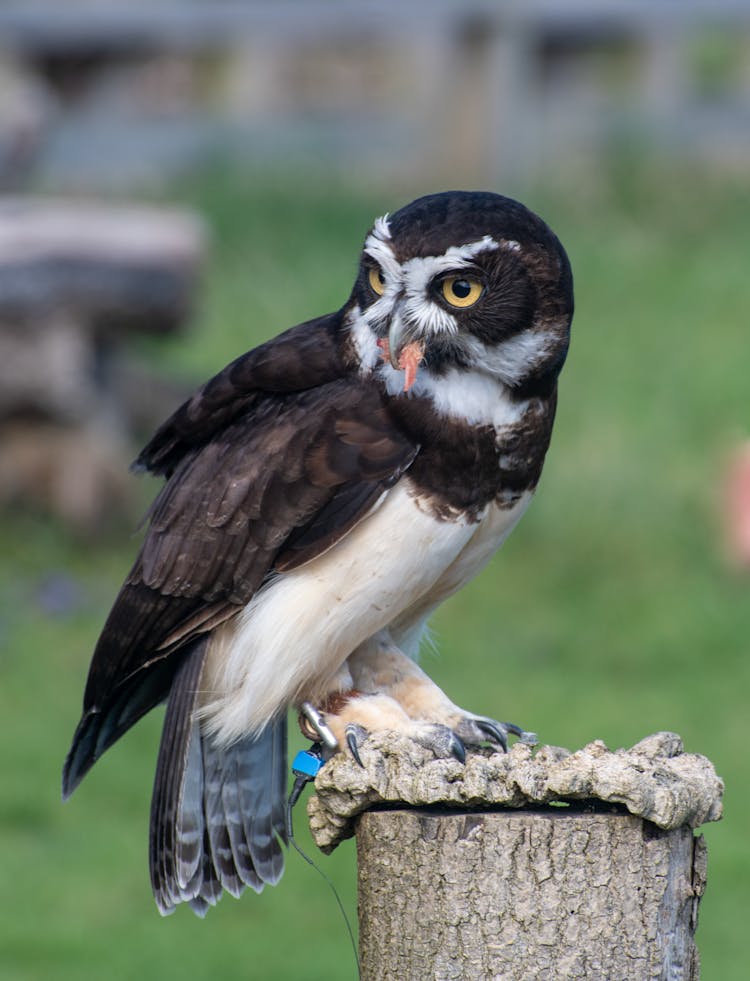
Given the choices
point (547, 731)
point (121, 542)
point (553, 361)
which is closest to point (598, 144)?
point (121, 542)

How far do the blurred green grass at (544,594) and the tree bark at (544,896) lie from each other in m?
1.67

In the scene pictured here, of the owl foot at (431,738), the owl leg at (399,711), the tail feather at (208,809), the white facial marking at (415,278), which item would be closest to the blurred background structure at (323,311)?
the tail feather at (208,809)

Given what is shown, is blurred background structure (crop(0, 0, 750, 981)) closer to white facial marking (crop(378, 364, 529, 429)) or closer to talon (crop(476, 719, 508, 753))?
talon (crop(476, 719, 508, 753))

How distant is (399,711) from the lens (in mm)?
3303

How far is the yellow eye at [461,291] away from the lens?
118 inches

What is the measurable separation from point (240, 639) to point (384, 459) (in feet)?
1.58

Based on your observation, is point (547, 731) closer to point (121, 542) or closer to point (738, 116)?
point (121, 542)

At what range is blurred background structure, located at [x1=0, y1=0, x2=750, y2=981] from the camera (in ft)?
20.0

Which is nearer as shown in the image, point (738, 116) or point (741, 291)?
point (741, 291)

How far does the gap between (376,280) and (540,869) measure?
108cm

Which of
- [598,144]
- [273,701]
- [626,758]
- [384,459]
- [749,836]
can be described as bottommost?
[626,758]

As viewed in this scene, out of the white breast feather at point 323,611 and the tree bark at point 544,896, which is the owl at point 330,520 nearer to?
the white breast feather at point 323,611

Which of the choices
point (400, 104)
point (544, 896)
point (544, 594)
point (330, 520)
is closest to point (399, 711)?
point (330, 520)

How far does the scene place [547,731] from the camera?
6.98 m
